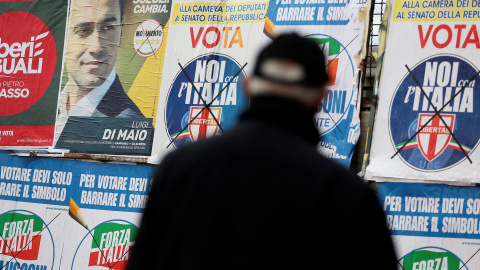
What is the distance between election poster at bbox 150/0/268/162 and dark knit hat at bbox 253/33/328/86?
645cm

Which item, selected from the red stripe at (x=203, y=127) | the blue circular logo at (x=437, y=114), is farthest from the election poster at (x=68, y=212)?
the blue circular logo at (x=437, y=114)

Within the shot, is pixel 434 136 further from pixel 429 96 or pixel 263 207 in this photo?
pixel 263 207

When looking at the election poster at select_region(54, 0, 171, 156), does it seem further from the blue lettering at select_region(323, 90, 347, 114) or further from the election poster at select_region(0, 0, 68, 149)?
the blue lettering at select_region(323, 90, 347, 114)

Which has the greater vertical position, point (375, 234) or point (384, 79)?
point (384, 79)

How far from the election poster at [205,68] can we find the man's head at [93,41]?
88 centimetres

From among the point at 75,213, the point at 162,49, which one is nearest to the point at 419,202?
the point at 162,49

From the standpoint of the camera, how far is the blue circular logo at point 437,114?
742cm

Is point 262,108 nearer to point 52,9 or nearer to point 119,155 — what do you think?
point 119,155

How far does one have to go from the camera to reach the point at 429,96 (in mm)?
7594

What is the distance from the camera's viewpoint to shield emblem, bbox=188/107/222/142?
8641 millimetres

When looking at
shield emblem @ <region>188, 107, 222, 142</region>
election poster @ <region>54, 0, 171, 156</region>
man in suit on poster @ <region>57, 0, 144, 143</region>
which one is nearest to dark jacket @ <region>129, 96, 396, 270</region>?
shield emblem @ <region>188, 107, 222, 142</region>

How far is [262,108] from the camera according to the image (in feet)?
6.70

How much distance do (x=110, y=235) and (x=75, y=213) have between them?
0.66 meters

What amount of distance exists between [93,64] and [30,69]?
1153 mm
